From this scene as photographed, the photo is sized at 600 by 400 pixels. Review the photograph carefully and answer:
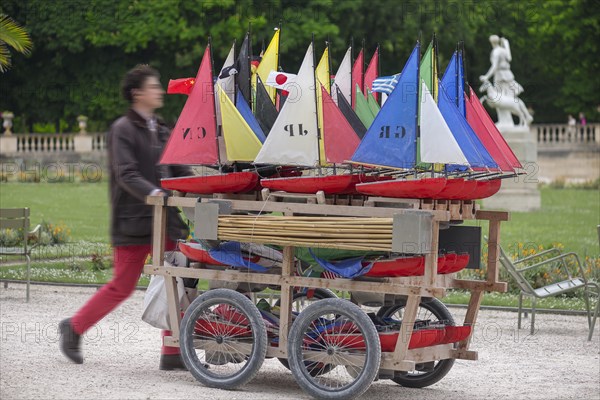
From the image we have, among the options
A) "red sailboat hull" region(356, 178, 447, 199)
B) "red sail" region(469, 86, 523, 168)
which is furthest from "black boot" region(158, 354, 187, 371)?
"red sail" region(469, 86, 523, 168)

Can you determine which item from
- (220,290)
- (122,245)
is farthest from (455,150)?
(122,245)

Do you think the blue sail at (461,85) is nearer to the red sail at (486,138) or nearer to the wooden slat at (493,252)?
the red sail at (486,138)

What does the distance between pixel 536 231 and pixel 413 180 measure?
17.9 meters

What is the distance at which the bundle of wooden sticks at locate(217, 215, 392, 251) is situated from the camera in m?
8.12

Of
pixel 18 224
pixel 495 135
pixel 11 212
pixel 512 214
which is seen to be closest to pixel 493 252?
pixel 495 135

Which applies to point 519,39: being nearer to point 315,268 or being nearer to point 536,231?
point 536,231

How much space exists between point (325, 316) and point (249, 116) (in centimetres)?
145

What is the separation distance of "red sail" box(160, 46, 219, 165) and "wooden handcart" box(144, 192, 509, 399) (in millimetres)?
279

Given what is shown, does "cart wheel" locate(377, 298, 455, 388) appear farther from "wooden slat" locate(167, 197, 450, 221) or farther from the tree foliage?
the tree foliage

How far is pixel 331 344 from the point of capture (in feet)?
27.7

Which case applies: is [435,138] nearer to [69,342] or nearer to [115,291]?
[115,291]

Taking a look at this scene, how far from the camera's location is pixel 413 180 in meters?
8.09

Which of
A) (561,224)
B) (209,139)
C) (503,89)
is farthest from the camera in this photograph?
(503,89)

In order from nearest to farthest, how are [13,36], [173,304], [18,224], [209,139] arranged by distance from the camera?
1. [209,139]
2. [173,304]
3. [18,224]
4. [13,36]
